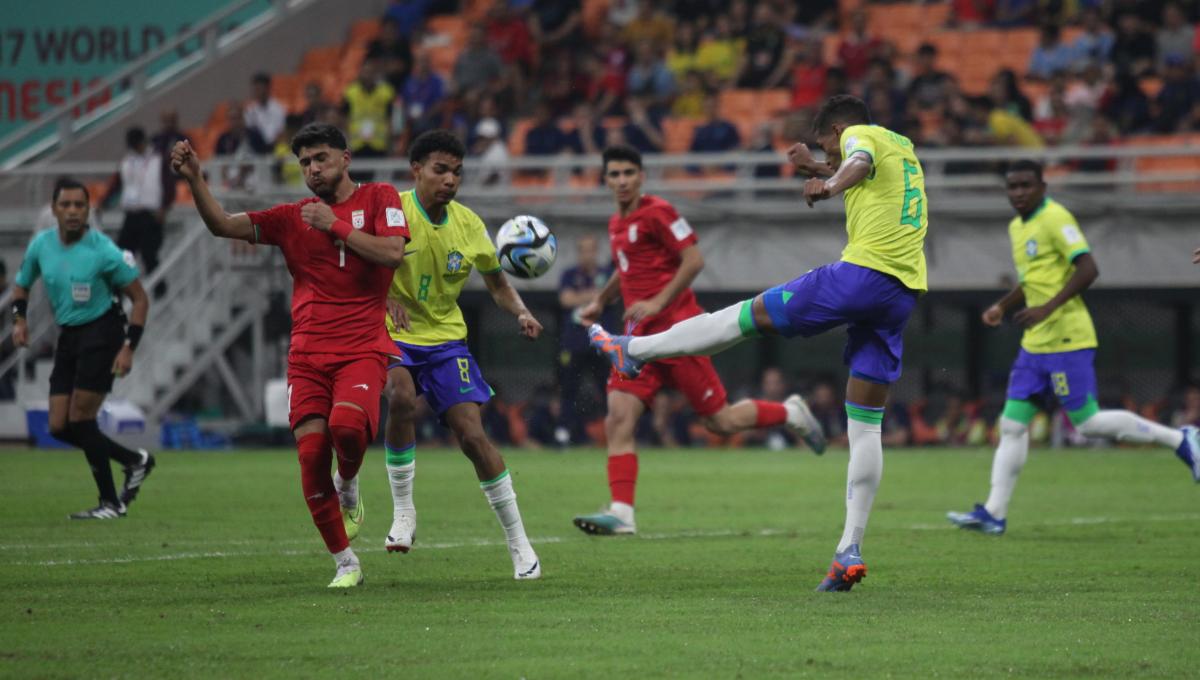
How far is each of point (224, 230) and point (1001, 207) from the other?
15146 mm

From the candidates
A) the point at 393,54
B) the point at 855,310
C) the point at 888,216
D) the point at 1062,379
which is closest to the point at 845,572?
the point at 855,310

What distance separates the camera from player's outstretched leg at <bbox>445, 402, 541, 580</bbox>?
9.09 m

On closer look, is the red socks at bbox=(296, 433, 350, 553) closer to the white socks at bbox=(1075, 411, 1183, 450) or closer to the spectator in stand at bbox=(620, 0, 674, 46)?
the white socks at bbox=(1075, 411, 1183, 450)

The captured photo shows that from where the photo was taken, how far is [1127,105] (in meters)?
22.6

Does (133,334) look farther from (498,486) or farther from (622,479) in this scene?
(498,486)

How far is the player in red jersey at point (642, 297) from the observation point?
1184 centimetres

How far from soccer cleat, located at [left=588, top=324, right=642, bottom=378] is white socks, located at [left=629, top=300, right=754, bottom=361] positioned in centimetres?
7

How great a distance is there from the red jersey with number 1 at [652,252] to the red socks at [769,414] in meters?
1.11

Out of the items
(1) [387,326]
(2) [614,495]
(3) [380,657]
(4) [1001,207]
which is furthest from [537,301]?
(3) [380,657]

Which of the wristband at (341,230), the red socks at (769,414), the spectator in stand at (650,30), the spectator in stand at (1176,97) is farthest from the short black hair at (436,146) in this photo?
the spectator in stand at (650,30)

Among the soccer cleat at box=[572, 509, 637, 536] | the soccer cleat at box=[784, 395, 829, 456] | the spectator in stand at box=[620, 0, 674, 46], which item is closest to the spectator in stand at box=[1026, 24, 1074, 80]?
the spectator in stand at box=[620, 0, 674, 46]

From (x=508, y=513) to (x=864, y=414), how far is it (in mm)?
1892

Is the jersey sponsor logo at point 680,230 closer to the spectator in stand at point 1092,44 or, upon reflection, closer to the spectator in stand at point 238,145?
the spectator in stand at point 238,145

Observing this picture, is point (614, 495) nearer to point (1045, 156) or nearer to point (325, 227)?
point (325, 227)
